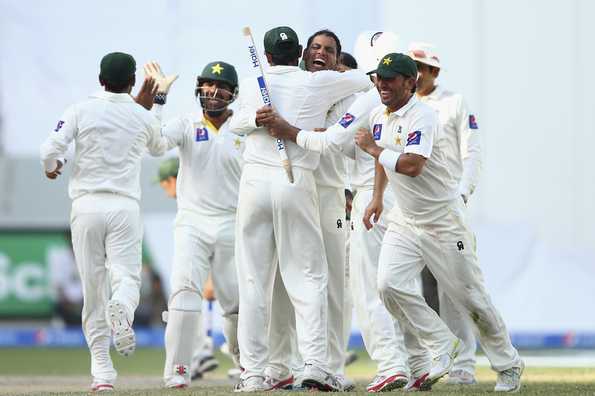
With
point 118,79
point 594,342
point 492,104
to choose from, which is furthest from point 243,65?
point 118,79

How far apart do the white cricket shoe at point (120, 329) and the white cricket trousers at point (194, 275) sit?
2.17ft

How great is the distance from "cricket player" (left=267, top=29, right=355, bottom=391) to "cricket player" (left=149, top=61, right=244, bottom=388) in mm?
788

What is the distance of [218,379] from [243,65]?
321 inches

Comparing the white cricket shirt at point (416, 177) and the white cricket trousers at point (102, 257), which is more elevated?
the white cricket shirt at point (416, 177)

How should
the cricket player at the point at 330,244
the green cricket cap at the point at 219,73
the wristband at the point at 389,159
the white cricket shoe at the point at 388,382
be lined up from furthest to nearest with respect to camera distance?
the green cricket cap at the point at 219,73
the cricket player at the point at 330,244
the white cricket shoe at the point at 388,382
the wristband at the point at 389,159

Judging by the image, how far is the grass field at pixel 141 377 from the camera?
7.50 metres

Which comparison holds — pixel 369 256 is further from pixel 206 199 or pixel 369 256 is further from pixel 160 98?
pixel 160 98

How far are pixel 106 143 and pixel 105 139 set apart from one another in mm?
27

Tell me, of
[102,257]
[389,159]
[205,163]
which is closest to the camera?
[389,159]

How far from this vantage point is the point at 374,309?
7.82 meters

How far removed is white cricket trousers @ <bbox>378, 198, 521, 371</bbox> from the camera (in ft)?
23.6

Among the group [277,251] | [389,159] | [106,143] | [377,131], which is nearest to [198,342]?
[106,143]

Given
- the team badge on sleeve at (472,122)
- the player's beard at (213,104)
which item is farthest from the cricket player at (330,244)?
the team badge on sleeve at (472,122)

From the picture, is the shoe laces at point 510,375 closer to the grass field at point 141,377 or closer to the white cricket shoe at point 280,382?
the grass field at point 141,377
